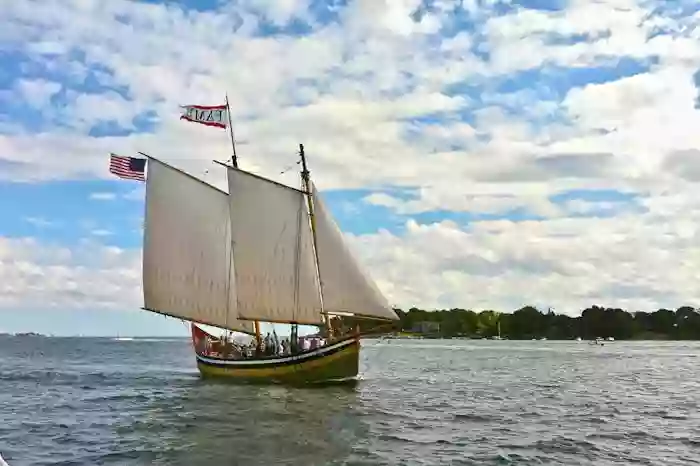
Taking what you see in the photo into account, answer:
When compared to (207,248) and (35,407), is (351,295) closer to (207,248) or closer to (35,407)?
(207,248)

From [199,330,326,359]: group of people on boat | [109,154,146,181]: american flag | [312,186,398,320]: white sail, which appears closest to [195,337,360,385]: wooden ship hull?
[199,330,326,359]: group of people on boat

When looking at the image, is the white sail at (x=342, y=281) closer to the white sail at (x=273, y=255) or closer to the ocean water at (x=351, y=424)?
the white sail at (x=273, y=255)

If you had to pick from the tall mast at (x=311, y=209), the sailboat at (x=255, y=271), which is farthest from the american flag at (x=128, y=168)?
the tall mast at (x=311, y=209)

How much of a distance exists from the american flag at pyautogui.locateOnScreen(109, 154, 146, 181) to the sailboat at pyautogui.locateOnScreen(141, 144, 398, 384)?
4.21 ft

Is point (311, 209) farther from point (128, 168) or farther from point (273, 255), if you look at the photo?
point (128, 168)

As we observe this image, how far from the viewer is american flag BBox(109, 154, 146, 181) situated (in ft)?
181

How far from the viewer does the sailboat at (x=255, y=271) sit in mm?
52938

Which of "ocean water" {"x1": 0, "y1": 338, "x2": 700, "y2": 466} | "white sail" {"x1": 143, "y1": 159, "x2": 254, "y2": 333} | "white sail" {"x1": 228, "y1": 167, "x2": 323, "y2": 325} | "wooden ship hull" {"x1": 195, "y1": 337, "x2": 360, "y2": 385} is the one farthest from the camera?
"white sail" {"x1": 143, "y1": 159, "x2": 254, "y2": 333}

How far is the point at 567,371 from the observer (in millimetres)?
78250

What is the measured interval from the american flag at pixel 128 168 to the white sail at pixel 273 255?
5.99 meters

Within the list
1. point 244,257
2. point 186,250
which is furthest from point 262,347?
point 186,250

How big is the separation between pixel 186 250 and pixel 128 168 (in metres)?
6.52

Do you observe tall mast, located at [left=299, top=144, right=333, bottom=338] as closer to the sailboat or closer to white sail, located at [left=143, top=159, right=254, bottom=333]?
the sailboat

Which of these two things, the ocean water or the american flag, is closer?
the ocean water
